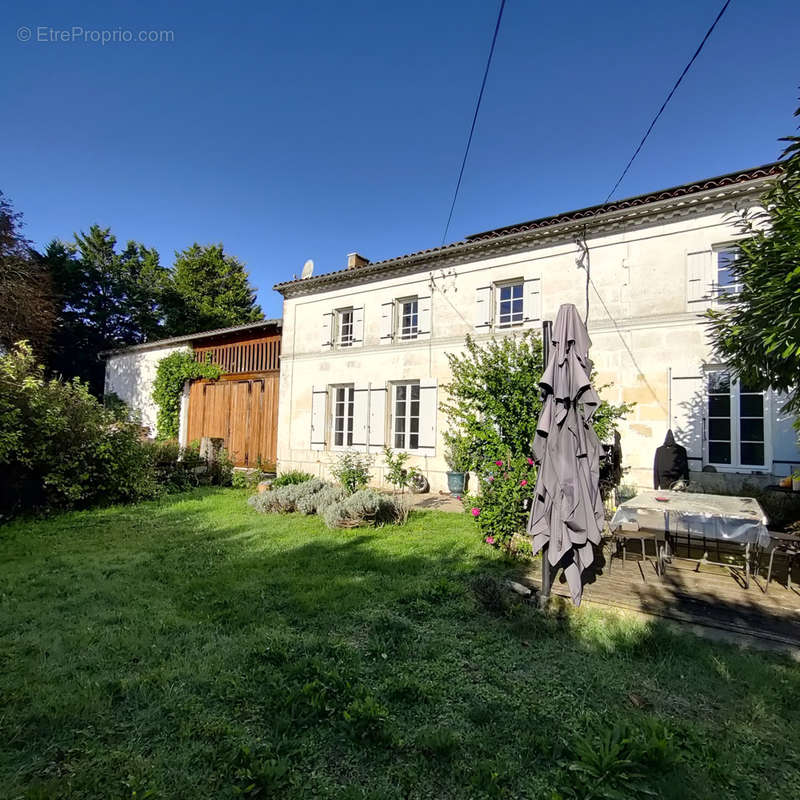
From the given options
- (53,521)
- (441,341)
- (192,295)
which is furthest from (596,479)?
(192,295)

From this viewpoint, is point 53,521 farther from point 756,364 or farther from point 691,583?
point 756,364

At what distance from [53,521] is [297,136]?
8.48m

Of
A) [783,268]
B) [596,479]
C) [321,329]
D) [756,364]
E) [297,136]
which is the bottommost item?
[596,479]

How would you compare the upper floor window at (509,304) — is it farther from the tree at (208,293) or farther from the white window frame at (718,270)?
the tree at (208,293)

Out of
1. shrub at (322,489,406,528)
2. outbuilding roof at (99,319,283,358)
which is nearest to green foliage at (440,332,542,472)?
shrub at (322,489,406,528)

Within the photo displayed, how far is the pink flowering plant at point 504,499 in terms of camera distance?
17.0 ft

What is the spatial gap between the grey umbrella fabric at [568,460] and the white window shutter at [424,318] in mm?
7341

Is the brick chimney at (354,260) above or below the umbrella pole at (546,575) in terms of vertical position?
above

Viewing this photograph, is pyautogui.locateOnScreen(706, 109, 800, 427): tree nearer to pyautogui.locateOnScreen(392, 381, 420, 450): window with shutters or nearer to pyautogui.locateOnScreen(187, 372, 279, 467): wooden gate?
pyautogui.locateOnScreen(392, 381, 420, 450): window with shutters

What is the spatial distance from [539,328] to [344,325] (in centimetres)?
597

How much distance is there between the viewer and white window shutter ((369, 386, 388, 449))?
11477 mm

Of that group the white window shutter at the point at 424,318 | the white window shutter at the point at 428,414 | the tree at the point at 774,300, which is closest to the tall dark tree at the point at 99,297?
the white window shutter at the point at 424,318

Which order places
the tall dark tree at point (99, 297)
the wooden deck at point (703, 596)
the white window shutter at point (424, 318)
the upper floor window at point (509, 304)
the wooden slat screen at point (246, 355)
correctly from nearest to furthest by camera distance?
the wooden deck at point (703, 596)
the upper floor window at point (509, 304)
the white window shutter at point (424, 318)
the wooden slat screen at point (246, 355)
the tall dark tree at point (99, 297)

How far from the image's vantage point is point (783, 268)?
4.05 metres
